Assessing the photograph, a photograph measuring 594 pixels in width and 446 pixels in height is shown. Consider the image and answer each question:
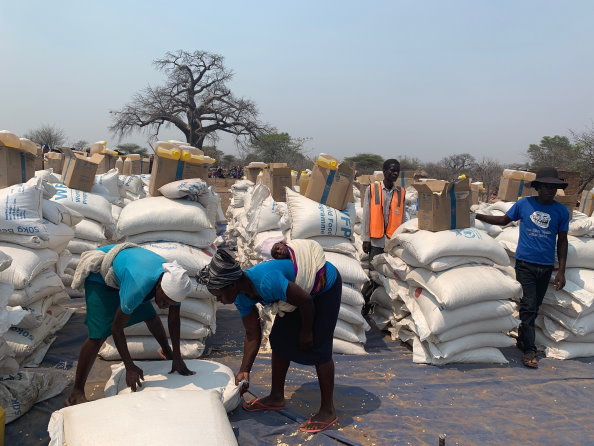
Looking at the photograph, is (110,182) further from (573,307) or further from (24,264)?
(573,307)

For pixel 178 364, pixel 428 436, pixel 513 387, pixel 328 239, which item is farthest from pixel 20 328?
pixel 513 387

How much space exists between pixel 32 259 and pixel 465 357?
3.31m

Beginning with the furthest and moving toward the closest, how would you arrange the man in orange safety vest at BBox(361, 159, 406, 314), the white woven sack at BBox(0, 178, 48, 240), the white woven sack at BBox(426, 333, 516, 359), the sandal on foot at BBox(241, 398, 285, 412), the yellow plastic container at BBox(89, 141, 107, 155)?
1. the yellow plastic container at BBox(89, 141, 107, 155)
2. the man in orange safety vest at BBox(361, 159, 406, 314)
3. the white woven sack at BBox(426, 333, 516, 359)
4. the white woven sack at BBox(0, 178, 48, 240)
5. the sandal on foot at BBox(241, 398, 285, 412)

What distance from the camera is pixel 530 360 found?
3.73 meters

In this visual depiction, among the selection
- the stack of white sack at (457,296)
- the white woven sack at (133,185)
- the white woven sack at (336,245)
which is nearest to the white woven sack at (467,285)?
the stack of white sack at (457,296)

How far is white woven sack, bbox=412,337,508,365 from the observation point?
145 inches

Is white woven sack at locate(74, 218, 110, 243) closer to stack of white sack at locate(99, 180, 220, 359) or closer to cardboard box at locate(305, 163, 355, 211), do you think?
stack of white sack at locate(99, 180, 220, 359)

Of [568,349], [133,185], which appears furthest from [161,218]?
[133,185]

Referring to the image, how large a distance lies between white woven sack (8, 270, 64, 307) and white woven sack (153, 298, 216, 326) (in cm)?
80

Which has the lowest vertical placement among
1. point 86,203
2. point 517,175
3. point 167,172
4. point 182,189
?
point 86,203

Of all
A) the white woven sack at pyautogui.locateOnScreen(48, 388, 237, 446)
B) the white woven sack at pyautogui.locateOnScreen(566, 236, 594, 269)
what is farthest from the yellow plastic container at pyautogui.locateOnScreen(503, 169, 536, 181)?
the white woven sack at pyautogui.locateOnScreen(48, 388, 237, 446)

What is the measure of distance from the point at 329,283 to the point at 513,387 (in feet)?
5.65

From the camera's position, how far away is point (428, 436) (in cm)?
262

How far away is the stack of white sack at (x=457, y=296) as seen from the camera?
364 cm
